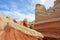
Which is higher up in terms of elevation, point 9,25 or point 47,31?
point 9,25

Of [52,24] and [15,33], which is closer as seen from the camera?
[15,33]

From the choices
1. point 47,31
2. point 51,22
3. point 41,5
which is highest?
point 41,5

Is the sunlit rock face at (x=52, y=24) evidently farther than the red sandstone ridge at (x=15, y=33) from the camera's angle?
Yes

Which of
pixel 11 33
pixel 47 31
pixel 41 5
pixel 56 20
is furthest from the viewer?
pixel 41 5

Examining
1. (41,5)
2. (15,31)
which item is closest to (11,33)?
(15,31)

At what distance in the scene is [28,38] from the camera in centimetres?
99

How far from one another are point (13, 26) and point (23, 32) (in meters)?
0.09

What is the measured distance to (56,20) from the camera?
62.2 inches

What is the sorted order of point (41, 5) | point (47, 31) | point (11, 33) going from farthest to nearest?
point (41, 5), point (47, 31), point (11, 33)

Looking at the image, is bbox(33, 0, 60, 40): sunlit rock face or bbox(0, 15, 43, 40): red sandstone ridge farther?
bbox(33, 0, 60, 40): sunlit rock face

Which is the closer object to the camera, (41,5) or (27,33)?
(27,33)

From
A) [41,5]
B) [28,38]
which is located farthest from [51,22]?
[28,38]

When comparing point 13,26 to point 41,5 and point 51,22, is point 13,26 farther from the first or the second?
point 41,5

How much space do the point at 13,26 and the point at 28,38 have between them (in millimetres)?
147
